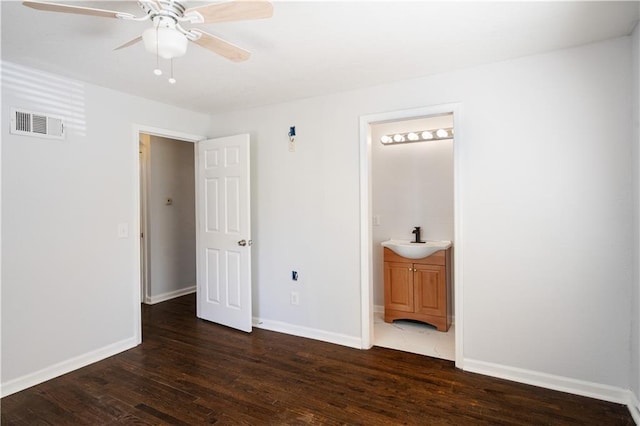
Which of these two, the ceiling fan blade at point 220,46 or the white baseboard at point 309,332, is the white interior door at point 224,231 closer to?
the white baseboard at point 309,332

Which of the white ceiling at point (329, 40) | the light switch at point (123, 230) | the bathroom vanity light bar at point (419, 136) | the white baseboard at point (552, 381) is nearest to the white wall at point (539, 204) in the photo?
the white baseboard at point (552, 381)

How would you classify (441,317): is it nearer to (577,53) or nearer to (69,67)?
(577,53)

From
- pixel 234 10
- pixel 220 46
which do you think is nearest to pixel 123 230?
pixel 220 46

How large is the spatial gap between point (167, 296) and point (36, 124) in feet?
9.51

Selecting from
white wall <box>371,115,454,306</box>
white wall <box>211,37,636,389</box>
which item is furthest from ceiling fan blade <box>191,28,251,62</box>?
white wall <box>371,115,454,306</box>

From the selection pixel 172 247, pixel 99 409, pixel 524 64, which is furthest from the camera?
pixel 172 247

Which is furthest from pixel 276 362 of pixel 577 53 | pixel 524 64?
pixel 577 53

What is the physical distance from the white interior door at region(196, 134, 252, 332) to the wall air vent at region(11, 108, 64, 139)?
1.44 metres

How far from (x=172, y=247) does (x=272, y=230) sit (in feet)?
6.66

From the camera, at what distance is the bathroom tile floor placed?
3.17m

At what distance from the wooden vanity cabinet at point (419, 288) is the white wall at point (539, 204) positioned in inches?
29.3

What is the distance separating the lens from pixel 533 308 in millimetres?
2562

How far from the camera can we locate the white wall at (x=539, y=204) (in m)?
2.32

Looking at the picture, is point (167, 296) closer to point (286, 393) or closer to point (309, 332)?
point (309, 332)
